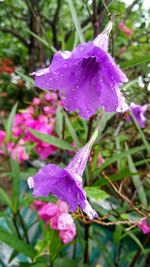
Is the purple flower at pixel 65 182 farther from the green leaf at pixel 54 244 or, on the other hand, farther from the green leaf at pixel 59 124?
the green leaf at pixel 59 124

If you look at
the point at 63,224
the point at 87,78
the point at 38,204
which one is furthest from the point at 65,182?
the point at 38,204

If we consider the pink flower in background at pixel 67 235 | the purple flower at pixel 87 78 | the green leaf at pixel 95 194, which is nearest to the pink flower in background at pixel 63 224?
the pink flower in background at pixel 67 235

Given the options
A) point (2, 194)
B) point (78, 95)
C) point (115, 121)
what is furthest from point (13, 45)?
point (78, 95)

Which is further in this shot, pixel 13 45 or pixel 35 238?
pixel 13 45

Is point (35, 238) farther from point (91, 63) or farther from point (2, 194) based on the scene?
point (91, 63)

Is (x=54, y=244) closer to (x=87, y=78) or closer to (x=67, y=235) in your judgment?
(x=67, y=235)
